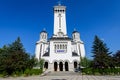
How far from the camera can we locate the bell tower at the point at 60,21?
201ft

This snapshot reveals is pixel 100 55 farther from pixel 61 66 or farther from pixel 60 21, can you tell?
pixel 60 21

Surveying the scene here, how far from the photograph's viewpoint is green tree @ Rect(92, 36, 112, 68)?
3312cm

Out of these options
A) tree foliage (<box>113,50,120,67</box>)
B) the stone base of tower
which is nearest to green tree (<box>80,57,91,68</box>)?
the stone base of tower

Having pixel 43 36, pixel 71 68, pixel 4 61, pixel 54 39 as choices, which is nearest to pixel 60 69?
pixel 71 68

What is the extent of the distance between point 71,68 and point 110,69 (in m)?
20.9

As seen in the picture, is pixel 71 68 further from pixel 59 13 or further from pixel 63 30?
pixel 59 13

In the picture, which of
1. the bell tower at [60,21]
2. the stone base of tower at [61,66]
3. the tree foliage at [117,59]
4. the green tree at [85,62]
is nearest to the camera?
the tree foliage at [117,59]

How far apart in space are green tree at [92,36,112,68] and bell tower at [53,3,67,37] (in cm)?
2481

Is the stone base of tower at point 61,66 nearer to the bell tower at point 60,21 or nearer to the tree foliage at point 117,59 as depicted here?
the bell tower at point 60,21

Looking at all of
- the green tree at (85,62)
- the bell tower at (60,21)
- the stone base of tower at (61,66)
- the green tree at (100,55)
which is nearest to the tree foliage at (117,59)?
the green tree at (100,55)

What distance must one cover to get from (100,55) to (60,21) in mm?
32287

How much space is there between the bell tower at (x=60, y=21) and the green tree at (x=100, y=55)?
24.8 metres

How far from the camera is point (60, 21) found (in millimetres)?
62875

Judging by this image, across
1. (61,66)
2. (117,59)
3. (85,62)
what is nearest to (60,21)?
(61,66)
